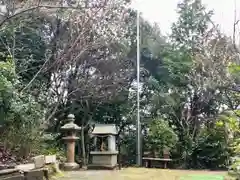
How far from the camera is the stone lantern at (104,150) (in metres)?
8.74

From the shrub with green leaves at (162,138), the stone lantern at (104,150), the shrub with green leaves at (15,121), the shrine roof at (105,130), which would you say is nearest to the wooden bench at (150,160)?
the shrub with green leaves at (162,138)

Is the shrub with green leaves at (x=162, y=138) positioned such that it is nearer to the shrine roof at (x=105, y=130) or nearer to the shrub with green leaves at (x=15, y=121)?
the shrine roof at (x=105, y=130)

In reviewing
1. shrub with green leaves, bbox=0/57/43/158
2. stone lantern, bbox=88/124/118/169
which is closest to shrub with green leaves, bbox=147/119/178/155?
stone lantern, bbox=88/124/118/169

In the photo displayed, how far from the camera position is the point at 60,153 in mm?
9445

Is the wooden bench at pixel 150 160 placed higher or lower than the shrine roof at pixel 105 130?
lower

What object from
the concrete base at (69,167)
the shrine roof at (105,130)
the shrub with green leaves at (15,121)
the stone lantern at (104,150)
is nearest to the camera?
the shrub with green leaves at (15,121)

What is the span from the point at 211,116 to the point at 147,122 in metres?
2.10

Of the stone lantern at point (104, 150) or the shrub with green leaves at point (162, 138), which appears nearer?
the stone lantern at point (104, 150)

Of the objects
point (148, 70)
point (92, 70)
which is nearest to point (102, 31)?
point (92, 70)

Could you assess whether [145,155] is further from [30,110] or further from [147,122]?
[30,110]

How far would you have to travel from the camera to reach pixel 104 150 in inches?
355

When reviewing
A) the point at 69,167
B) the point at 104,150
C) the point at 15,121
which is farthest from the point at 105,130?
the point at 15,121

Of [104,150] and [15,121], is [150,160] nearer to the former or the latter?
[104,150]

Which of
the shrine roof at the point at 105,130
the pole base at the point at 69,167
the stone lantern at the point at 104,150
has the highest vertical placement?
the shrine roof at the point at 105,130
